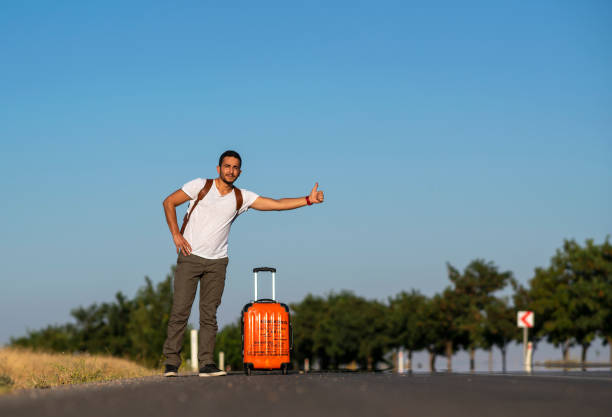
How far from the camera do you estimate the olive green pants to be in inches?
367

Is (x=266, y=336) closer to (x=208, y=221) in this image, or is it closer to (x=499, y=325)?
(x=208, y=221)

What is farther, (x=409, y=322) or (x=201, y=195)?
(x=409, y=322)

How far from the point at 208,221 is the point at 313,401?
4.70m

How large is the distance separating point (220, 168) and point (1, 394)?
4.48 metres

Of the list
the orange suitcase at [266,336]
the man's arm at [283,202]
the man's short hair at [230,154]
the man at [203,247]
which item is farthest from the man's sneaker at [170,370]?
the man's short hair at [230,154]

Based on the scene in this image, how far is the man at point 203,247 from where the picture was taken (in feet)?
30.5

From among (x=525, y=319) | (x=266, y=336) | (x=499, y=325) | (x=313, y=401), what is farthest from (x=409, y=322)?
(x=313, y=401)

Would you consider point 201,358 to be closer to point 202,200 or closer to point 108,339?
point 202,200

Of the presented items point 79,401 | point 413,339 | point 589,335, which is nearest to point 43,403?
point 79,401

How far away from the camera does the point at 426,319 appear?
70.6 metres

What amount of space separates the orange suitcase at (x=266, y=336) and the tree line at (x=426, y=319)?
2261cm

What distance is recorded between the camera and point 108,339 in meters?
82.7

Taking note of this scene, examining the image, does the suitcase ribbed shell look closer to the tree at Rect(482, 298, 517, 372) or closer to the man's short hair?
the man's short hair

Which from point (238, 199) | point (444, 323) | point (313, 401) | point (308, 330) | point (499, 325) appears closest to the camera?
point (313, 401)
